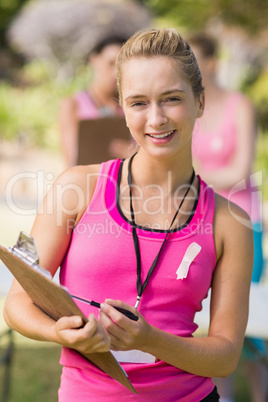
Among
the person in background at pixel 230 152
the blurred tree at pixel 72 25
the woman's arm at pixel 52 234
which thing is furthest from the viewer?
the blurred tree at pixel 72 25

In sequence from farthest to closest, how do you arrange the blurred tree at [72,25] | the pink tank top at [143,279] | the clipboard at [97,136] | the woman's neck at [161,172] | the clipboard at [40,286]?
1. the blurred tree at [72,25]
2. the clipboard at [97,136]
3. the woman's neck at [161,172]
4. the pink tank top at [143,279]
5. the clipboard at [40,286]

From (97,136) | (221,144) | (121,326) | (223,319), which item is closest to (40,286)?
(121,326)

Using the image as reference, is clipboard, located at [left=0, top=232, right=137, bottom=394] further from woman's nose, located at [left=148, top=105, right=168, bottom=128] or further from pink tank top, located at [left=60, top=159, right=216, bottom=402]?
woman's nose, located at [left=148, top=105, right=168, bottom=128]

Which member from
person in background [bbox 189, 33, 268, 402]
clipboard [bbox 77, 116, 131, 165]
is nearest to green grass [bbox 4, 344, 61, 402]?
person in background [bbox 189, 33, 268, 402]

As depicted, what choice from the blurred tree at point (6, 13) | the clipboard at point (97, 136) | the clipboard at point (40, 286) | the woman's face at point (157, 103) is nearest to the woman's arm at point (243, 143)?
the clipboard at point (97, 136)

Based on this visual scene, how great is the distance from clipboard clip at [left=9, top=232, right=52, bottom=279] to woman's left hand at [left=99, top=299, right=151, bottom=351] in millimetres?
164

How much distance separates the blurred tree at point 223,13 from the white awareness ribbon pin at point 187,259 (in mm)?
12829

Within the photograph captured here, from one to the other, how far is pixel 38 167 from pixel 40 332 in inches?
369

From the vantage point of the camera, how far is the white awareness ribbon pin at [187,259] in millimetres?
1414

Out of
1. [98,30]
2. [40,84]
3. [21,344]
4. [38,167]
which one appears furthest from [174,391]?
[98,30]

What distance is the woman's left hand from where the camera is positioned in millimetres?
1158

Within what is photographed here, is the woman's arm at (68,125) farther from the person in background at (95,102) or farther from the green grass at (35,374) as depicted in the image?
the green grass at (35,374)

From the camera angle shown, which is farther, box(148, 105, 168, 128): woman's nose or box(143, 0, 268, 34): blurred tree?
box(143, 0, 268, 34): blurred tree

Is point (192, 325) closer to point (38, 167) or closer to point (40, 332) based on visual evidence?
point (40, 332)
